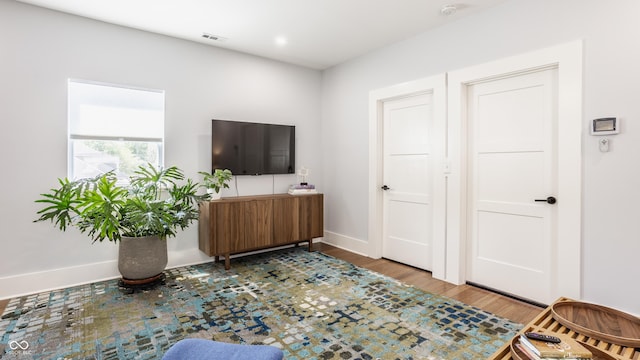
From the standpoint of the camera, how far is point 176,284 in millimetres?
3211

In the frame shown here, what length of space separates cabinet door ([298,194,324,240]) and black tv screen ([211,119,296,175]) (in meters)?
0.56

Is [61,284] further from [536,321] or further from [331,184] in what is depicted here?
[536,321]

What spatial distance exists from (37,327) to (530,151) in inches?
163

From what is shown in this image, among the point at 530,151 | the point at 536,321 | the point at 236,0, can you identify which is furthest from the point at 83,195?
the point at 530,151

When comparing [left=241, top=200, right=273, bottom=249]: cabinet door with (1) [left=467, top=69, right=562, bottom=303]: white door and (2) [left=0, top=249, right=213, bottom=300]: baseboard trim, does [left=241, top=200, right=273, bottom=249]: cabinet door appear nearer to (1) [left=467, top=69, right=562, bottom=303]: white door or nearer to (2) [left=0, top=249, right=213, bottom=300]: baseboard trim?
(2) [left=0, top=249, right=213, bottom=300]: baseboard trim

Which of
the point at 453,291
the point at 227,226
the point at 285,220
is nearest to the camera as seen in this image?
the point at 453,291

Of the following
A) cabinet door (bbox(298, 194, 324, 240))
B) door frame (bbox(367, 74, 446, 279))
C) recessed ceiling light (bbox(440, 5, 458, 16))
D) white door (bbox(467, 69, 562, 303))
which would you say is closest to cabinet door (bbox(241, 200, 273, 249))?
cabinet door (bbox(298, 194, 324, 240))

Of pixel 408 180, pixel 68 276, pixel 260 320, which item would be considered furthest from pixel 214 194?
pixel 408 180

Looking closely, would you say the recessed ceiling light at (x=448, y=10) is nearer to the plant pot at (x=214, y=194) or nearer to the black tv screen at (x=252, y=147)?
the black tv screen at (x=252, y=147)

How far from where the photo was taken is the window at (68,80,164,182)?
3.24 meters

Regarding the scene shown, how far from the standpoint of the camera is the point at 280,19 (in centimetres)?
322

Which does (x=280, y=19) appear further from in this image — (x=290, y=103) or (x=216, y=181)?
(x=216, y=181)

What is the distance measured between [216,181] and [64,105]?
→ 1605mm

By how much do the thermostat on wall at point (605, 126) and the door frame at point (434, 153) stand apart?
1.22 metres
